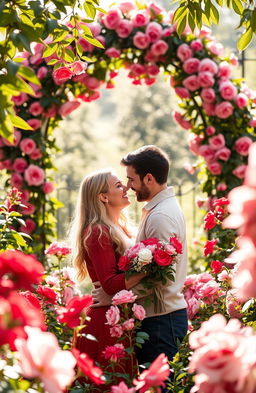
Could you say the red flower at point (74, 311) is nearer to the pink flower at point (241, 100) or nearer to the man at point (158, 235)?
the man at point (158, 235)

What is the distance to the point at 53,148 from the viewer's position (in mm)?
5984

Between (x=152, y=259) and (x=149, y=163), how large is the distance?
546mm

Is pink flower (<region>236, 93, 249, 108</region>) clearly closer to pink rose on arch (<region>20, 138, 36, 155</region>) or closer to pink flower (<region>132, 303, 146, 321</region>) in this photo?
pink rose on arch (<region>20, 138, 36, 155</region>)

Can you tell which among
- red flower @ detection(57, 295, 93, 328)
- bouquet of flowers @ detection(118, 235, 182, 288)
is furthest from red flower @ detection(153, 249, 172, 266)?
red flower @ detection(57, 295, 93, 328)

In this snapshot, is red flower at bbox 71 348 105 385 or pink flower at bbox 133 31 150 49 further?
pink flower at bbox 133 31 150 49

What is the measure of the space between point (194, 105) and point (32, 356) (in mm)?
4948

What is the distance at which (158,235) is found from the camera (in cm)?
298

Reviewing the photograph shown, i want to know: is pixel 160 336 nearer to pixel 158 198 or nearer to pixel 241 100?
pixel 158 198

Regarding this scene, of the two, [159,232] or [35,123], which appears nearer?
[159,232]

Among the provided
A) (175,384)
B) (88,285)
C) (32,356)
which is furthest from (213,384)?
(88,285)

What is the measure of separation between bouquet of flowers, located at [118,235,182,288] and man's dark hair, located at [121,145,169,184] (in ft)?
1.37

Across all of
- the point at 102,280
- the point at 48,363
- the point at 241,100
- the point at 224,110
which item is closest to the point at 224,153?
the point at 224,110

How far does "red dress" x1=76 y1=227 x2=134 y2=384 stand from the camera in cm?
296

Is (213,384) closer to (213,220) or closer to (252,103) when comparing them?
(213,220)
